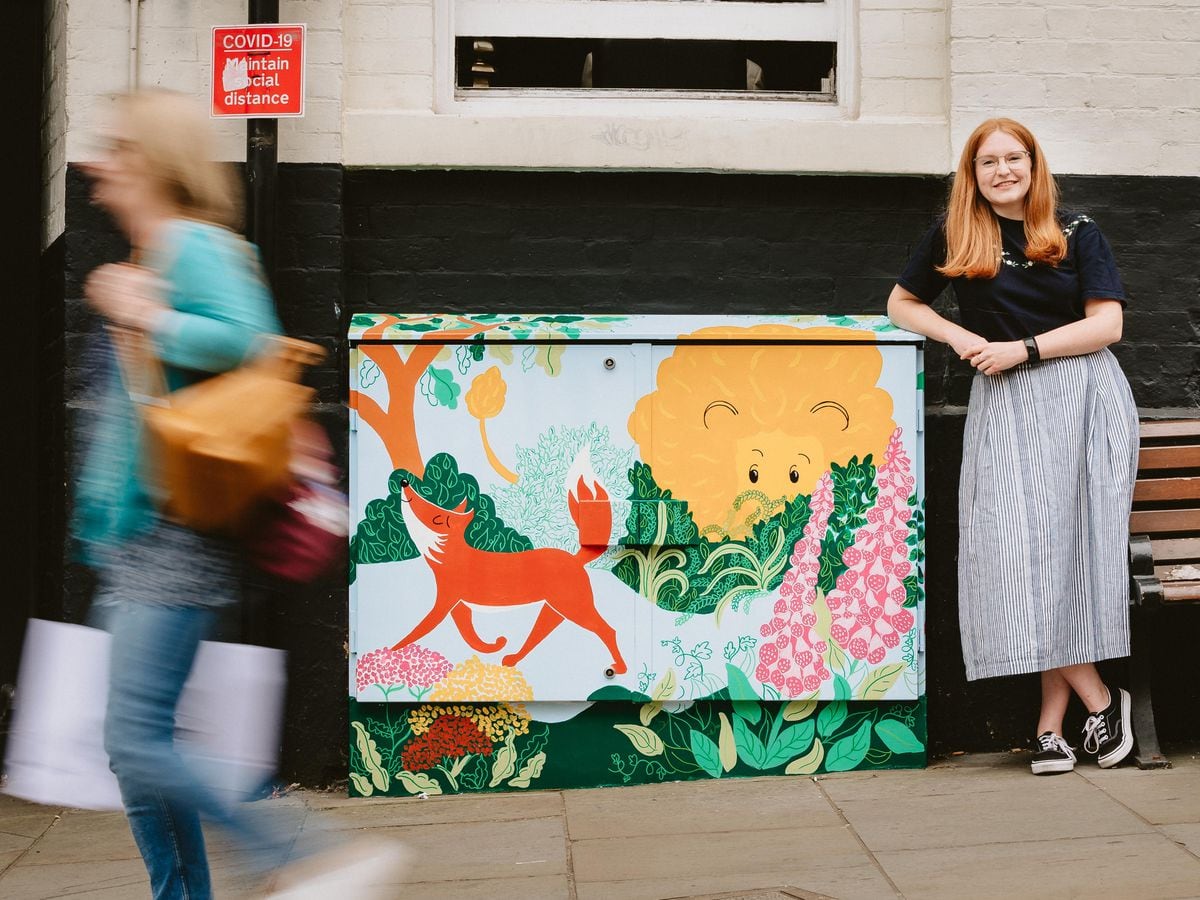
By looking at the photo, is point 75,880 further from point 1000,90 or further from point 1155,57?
point 1155,57

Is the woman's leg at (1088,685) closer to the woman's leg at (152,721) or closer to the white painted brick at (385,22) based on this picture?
the woman's leg at (152,721)

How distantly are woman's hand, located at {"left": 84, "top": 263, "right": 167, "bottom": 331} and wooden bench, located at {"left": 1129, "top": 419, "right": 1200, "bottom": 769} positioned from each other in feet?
10.6

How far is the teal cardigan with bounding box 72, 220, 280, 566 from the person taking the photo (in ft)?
8.70

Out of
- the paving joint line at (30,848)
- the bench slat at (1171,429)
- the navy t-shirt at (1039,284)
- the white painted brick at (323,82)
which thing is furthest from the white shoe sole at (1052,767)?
the white painted brick at (323,82)

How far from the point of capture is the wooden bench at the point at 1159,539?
14.1 feet

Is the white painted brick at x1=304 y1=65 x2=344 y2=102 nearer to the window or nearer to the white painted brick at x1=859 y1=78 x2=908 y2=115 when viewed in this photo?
the window

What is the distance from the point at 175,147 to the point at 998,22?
133 inches

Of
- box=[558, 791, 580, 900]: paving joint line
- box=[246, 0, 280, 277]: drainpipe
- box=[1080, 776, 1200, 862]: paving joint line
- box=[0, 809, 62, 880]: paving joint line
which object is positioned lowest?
box=[0, 809, 62, 880]: paving joint line

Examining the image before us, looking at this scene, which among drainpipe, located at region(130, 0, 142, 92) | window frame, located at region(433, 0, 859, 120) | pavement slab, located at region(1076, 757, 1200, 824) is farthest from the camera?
window frame, located at region(433, 0, 859, 120)

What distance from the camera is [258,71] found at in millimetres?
4496

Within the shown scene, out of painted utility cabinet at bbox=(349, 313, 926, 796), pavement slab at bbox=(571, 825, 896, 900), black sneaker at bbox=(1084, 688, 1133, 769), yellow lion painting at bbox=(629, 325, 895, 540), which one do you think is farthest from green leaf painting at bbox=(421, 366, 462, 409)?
black sneaker at bbox=(1084, 688, 1133, 769)

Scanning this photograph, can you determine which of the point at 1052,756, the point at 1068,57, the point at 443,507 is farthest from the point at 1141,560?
the point at 443,507

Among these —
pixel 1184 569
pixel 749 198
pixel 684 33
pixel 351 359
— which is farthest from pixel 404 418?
pixel 1184 569

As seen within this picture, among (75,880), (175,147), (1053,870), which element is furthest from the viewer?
(75,880)
